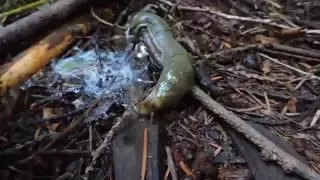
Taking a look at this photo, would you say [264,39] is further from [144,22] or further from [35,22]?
[35,22]

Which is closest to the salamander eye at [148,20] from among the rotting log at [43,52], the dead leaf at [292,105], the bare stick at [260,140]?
the rotting log at [43,52]

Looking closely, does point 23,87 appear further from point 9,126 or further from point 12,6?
point 12,6

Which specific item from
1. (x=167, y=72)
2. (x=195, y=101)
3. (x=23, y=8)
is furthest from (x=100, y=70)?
(x=23, y=8)

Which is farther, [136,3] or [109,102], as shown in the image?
[136,3]

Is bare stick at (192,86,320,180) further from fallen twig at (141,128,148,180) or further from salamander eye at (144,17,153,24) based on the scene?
salamander eye at (144,17,153,24)

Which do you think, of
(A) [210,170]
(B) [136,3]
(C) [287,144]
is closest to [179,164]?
(A) [210,170]

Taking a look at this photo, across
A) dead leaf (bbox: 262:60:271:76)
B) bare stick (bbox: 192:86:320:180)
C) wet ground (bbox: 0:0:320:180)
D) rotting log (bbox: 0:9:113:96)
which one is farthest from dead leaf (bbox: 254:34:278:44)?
rotting log (bbox: 0:9:113:96)

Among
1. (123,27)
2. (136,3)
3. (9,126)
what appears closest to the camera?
(9,126)

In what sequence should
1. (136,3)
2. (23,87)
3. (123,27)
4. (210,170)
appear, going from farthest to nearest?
(136,3), (123,27), (23,87), (210,170)

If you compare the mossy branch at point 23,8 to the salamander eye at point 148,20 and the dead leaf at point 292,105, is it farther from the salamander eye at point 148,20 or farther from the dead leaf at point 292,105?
the dead leaf at point 292,105
